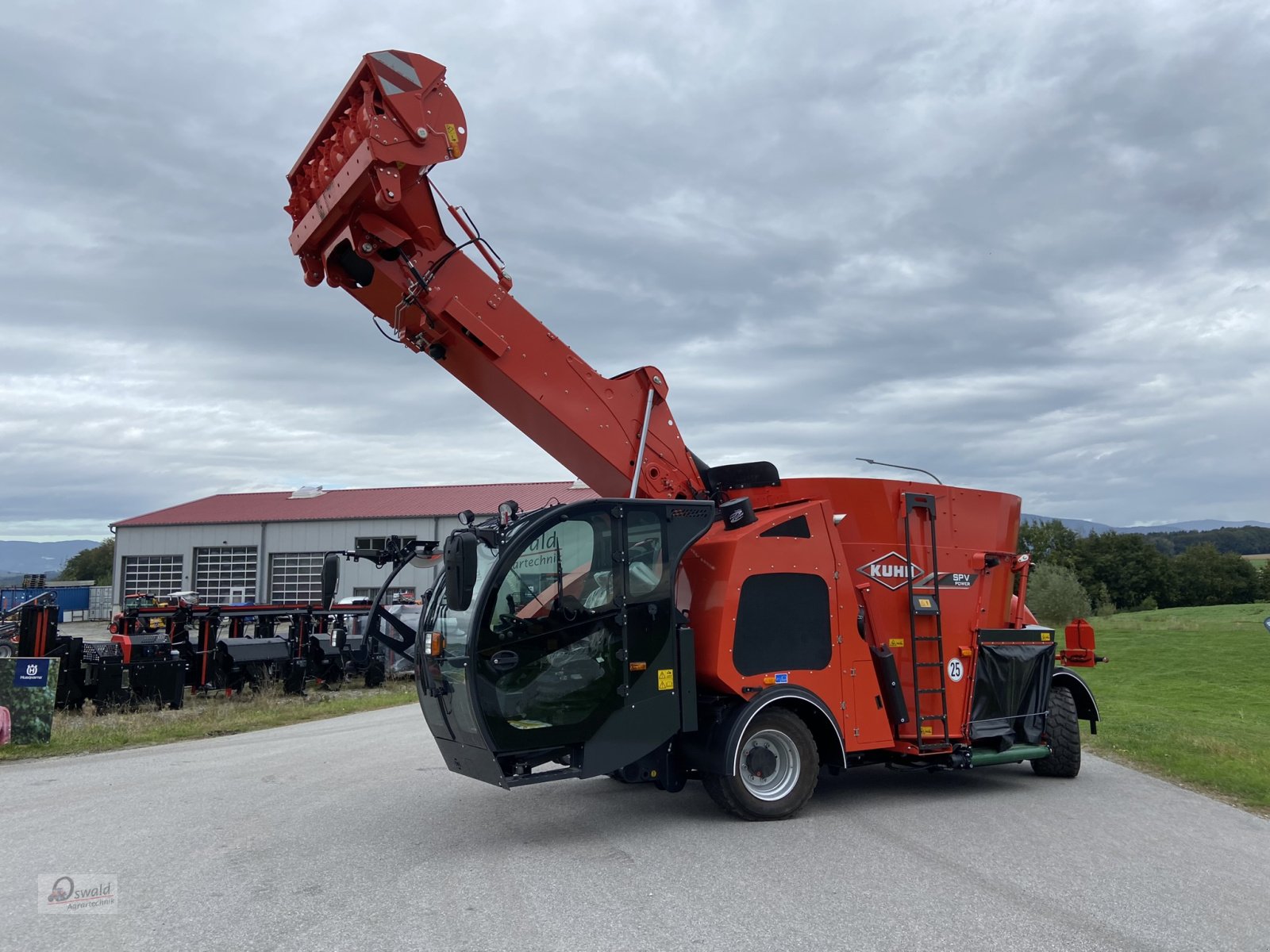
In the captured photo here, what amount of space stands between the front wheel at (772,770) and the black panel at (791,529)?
1.36 m

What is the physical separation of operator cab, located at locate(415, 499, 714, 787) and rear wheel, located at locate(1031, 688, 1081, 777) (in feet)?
14.3

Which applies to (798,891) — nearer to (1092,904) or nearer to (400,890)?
(1092,904)

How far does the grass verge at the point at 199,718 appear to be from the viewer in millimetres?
12367

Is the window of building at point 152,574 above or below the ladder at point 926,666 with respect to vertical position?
above

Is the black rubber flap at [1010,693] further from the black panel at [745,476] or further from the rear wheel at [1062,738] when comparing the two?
the black panel at [745,476]

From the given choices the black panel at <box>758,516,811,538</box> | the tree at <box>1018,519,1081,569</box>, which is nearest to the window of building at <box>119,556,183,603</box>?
the black panel at <box>758,516,811,538</box>

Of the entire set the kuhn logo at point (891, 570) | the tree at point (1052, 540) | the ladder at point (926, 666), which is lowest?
the ladder at point (926, 666)

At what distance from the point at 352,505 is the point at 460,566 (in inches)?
2096

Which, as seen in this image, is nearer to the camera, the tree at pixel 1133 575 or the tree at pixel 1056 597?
the tree at pixel 1056 597

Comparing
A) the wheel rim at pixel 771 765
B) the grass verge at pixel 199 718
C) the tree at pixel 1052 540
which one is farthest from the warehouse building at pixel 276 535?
the tree at pixel 1052 540

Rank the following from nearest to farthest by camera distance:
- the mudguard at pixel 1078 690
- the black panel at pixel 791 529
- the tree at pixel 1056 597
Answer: the black panel at pixel 791 529 → the mudguard at pixel 1078 690 → the tree at pixel 1056 597

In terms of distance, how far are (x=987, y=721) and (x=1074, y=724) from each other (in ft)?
4.18

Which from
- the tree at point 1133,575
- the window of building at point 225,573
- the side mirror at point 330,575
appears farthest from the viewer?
the tree at point 1133,575

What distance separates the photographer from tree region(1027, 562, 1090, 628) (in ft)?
193
